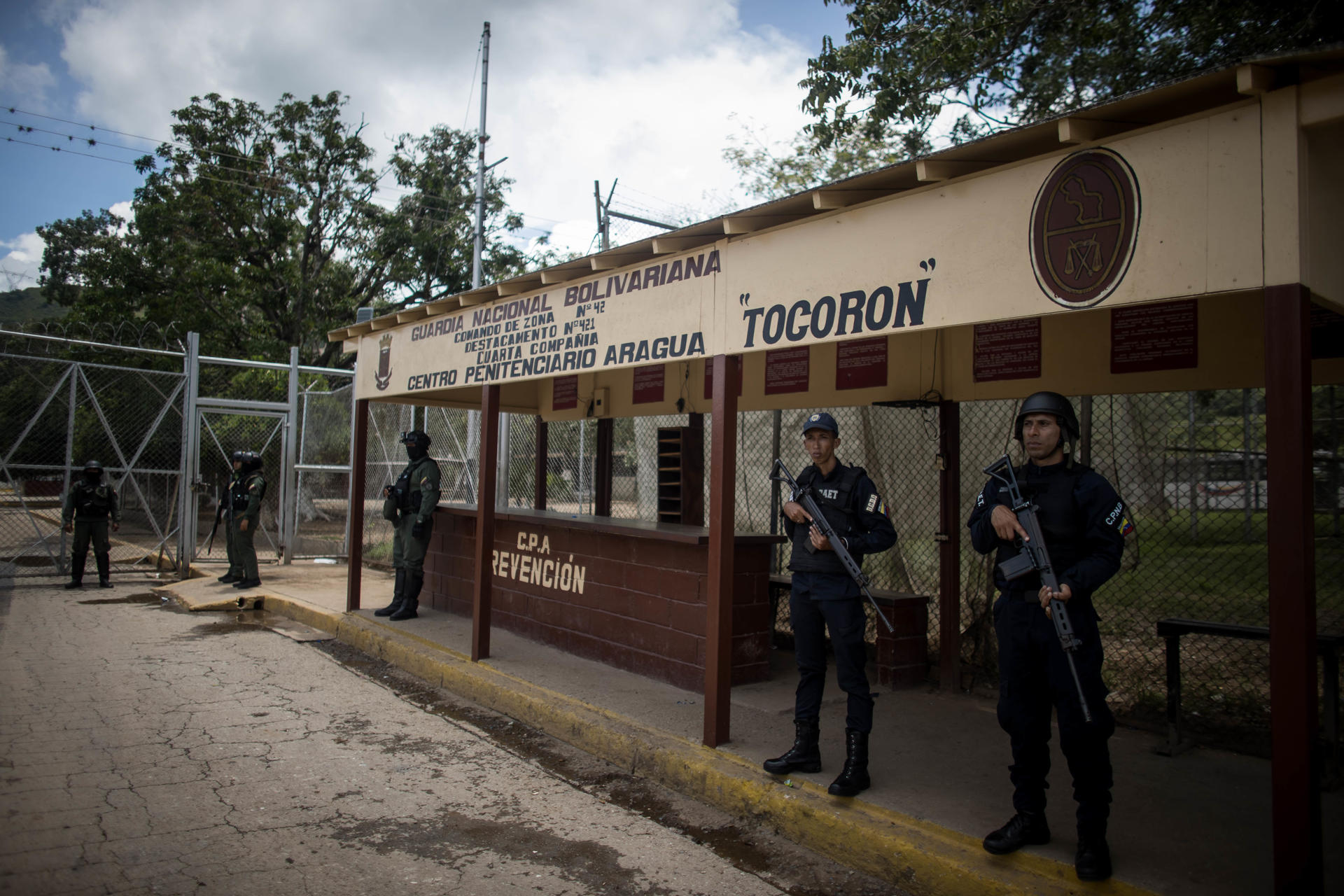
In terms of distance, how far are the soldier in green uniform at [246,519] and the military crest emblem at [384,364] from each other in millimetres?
3091

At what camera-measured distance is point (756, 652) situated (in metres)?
6.63

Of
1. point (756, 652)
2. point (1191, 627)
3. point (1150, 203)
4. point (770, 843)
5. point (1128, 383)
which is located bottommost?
point (770, 843)

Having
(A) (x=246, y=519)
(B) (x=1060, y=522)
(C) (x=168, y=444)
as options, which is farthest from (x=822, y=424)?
(C) (x=168, y=444)

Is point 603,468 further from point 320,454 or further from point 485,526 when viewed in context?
point 320,454

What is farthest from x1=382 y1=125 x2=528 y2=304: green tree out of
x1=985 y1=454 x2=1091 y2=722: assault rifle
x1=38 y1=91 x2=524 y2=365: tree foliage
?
x1=985 y1=454 x2=1091 y2=722: assault rifle

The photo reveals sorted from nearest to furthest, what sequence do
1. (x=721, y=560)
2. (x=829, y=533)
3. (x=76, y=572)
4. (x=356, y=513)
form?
(x=829, y=533)
(x=721, y=560)
(x=356, y=513)
(x=76, y=572)

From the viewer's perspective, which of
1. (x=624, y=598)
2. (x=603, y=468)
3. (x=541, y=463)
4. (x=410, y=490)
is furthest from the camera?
(x=541, y=463)

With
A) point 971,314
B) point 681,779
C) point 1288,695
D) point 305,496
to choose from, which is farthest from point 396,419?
point 1288,695

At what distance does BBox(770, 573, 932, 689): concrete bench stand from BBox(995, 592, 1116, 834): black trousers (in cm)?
269

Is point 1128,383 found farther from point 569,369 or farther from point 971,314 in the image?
point 569,369

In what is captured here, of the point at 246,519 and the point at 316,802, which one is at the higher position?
the point at 246,519

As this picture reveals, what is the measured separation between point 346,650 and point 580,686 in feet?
10.2

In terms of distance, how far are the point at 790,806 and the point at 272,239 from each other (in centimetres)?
2193

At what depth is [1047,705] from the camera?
11.8 ft
